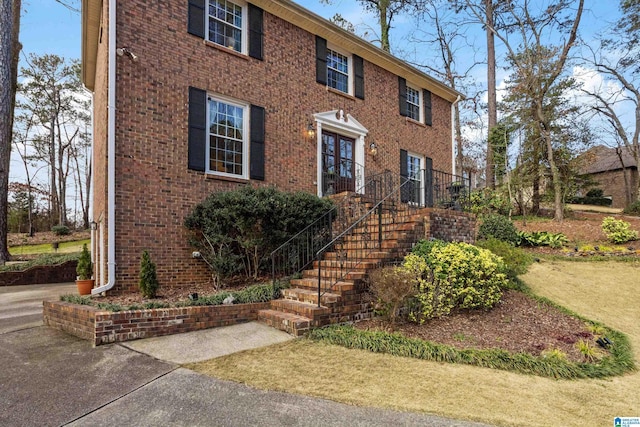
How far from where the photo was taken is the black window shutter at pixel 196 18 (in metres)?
7.13

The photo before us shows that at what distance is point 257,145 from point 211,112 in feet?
3.82

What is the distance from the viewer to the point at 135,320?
448 cm

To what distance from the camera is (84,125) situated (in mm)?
23062

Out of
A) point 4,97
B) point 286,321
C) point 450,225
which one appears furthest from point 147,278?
point 4,97

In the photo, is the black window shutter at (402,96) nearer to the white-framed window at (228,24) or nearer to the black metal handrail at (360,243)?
the black metal handrail at (360,243)

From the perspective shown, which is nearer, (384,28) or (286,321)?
(286,321)

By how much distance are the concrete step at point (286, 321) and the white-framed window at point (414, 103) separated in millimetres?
9098

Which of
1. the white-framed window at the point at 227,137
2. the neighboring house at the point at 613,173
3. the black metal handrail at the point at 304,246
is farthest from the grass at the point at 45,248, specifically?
the neighboring house at the point at 613,173

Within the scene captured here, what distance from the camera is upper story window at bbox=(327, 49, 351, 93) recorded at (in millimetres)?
9875

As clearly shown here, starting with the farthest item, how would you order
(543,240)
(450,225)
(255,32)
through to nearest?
1. (543,240)
2. (255,32)
3. (450,225)

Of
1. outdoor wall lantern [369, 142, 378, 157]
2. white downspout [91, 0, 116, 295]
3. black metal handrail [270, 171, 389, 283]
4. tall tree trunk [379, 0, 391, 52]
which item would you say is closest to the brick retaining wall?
black metal handrail [270, 171, 389, 283]

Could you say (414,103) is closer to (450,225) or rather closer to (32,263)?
(450,225)

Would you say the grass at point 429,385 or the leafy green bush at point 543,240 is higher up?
the leafy green bush at point 543,240

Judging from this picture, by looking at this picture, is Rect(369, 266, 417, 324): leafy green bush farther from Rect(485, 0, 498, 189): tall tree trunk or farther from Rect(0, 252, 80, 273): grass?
Rect(485, 0, 498, 189): tall tree trunk
